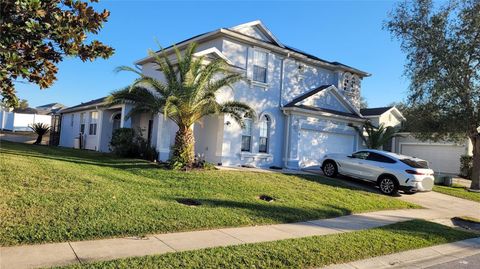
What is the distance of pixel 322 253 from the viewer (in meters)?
7.07

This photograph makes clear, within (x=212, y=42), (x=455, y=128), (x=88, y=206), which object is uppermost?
(x=212, y=42)

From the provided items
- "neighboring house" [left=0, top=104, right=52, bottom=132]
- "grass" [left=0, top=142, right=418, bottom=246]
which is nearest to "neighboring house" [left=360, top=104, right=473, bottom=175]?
"grass" [left=0, top=142, right=418, bottom=246]

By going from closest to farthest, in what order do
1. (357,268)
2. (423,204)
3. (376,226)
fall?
(357,268) → (376,226) → (423,204)

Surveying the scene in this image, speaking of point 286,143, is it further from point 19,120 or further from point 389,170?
point 19,120

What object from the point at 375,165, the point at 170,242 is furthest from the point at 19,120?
the point at 170,242

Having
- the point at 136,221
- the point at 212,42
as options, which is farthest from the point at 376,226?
the point at 212,42

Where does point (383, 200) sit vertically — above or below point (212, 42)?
below

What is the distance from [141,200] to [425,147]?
27207 millimetres

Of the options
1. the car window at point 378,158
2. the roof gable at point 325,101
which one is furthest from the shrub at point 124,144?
the car window at point 378,158

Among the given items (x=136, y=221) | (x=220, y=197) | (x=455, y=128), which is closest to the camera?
(x=136, y=221)

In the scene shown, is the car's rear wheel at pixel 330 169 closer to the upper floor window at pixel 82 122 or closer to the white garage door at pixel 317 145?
the white garage door at pixel 317 145

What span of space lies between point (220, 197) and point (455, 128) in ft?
48.6

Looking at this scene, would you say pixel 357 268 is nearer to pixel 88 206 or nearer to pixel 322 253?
pixel 322 253

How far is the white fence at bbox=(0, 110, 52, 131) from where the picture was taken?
132 feet
